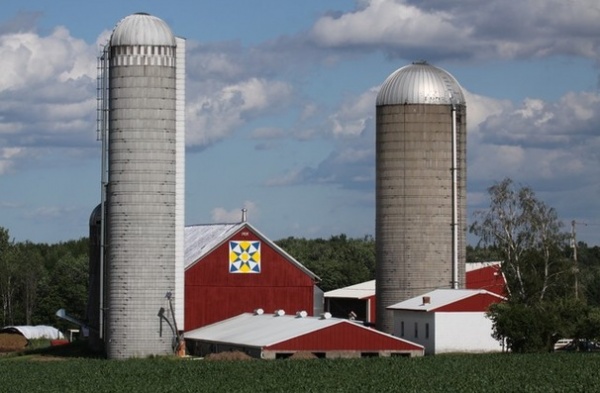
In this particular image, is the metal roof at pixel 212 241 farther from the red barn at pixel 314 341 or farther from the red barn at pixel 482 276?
the red barn at pixel 482 276

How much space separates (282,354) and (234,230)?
1124cm

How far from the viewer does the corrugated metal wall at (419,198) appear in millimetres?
66875

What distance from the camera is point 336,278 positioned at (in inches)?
4466

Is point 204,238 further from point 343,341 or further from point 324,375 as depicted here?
point 324,375

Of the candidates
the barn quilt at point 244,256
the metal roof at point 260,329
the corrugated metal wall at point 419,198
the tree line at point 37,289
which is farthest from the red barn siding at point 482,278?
the tree line at point 37,289

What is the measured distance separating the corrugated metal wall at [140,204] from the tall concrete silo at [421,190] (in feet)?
36.6

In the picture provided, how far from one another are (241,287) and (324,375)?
22.1 metres

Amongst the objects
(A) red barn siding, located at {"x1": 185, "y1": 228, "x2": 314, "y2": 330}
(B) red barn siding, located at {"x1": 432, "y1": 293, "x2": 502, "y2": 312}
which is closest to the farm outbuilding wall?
(A) red barn siding, located at {"x1": 185, "y1": 228, "x2": 314, "y2": 330}

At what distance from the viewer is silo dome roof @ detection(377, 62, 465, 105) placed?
67.6 m

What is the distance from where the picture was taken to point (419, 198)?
6675cm

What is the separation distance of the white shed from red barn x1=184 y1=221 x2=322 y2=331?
7820 mm

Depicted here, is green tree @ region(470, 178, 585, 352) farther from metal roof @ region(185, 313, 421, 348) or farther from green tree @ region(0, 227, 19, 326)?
green tree @ region(0, 227, 19, 326)

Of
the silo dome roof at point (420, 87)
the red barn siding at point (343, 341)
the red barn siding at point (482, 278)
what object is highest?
the silo dome roof at point (420, 87)

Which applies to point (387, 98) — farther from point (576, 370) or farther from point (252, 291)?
point (576, 370)
